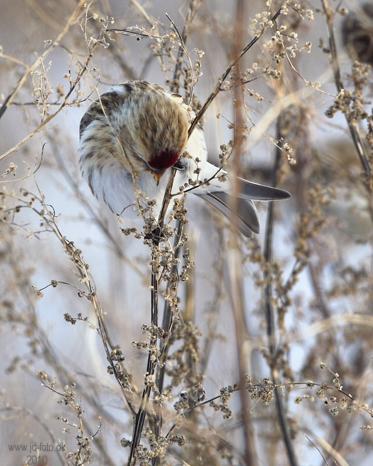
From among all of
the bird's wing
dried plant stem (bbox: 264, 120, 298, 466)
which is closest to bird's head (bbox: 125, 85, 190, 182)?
the bird's wing

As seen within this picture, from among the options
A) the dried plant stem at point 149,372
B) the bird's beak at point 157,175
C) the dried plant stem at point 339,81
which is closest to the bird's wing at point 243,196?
the bird's beak at point 157,175

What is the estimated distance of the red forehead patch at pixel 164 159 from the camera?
203 centimetres

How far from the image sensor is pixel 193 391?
1688 millimetres

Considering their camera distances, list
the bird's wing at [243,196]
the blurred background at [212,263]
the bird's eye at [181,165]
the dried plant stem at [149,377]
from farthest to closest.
Result: the bird's wing at [243,196], the bird's eye at [181,165], the blurred background at [212,263], the dried plant stem at [149,377]

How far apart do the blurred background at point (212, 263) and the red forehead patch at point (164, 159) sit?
0.12m

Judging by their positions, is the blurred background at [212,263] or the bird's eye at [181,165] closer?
the blurred background at [212,263]

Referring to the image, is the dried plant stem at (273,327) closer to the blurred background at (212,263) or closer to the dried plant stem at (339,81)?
the blurred background at (212,263)

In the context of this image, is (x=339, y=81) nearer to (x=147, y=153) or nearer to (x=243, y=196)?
(x=243, y=196)

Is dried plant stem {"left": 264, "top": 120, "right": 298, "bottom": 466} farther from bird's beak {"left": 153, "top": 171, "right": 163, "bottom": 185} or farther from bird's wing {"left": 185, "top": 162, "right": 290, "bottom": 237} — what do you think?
bird's beak {"left": 153, "top": 171, "right": 163, "bottom": 185}

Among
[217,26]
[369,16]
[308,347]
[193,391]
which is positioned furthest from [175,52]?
[308,347]

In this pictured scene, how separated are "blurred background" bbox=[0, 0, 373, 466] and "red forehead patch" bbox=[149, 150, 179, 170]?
116 millimetres

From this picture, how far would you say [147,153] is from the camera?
213 cm

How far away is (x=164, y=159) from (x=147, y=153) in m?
0.09

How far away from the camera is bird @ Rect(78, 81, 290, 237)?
2.08m
